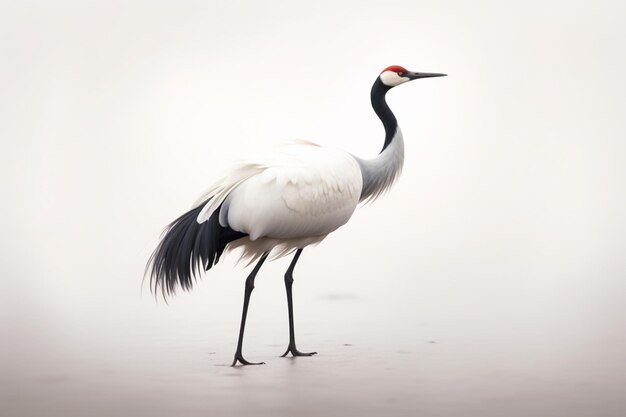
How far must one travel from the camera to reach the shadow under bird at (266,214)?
24.9 ft

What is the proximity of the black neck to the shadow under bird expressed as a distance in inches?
26.7

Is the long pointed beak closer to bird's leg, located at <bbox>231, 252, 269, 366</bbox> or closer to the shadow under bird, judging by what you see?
the shadow under bird

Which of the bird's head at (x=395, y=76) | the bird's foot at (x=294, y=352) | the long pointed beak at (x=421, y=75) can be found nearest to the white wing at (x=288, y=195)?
the bird's foot at (x=294, y=352)

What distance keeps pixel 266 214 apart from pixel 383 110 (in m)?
1.82

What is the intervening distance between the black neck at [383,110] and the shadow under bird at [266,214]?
68cm

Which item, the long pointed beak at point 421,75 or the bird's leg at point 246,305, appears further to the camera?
the long pointed beak at point 421,75

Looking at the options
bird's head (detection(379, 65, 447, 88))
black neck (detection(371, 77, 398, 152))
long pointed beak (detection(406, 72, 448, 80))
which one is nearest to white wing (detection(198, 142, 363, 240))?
black neck (detection(371, 77, 398, 152))

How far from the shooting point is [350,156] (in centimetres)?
819

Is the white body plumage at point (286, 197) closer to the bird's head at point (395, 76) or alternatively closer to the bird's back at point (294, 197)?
the bird's back at point (294, 197)

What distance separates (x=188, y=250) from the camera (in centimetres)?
757

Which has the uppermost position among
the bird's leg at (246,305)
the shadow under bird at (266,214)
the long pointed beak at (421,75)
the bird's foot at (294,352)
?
the long pointed beak at (421,75)

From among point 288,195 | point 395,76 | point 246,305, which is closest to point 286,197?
point 288,195

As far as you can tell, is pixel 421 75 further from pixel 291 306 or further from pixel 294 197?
pixel 291 306

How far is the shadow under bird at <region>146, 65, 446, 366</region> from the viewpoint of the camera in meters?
7.58
